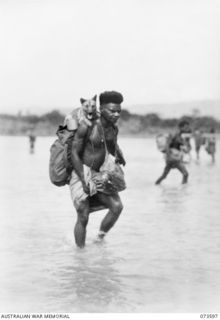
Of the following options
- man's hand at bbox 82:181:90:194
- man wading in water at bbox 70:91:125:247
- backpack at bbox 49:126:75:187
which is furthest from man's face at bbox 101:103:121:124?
man's hand at bbox 82:181:90:194

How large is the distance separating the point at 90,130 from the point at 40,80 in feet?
9.12

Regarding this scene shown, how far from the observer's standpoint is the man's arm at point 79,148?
242 inches

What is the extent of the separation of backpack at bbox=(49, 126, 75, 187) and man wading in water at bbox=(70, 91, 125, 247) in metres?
0.10

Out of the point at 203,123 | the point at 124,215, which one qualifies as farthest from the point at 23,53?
the point at 203,123

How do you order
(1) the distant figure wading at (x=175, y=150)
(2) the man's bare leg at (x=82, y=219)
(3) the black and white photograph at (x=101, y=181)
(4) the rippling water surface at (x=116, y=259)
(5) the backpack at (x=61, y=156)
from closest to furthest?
(4) the rippling water surface at (x=116, y=259), (3) the black and white photograph at (x=101, y=181), (5) the backpack at (x=61, y=156), (2) the man's bare leg at (x=82, y=219), (1) the distant figure wading at (x=175, y=150)

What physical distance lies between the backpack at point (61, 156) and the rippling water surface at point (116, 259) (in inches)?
36.8

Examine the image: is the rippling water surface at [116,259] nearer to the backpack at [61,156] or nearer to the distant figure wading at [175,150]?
the backpack at [61,156]

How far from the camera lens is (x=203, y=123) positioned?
1013 inches

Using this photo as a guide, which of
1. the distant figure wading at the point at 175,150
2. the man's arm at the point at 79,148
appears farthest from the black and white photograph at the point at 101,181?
the distant figure wading at the point at 175,150

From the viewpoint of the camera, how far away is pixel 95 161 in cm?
647

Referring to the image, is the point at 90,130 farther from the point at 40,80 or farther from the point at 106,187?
the point at 40,80

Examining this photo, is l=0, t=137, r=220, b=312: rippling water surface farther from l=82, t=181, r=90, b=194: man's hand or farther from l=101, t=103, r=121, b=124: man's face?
l=101, t=103, r=121, b=124: man's face

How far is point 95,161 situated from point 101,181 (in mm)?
242

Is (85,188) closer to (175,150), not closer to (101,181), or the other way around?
(101,181)
